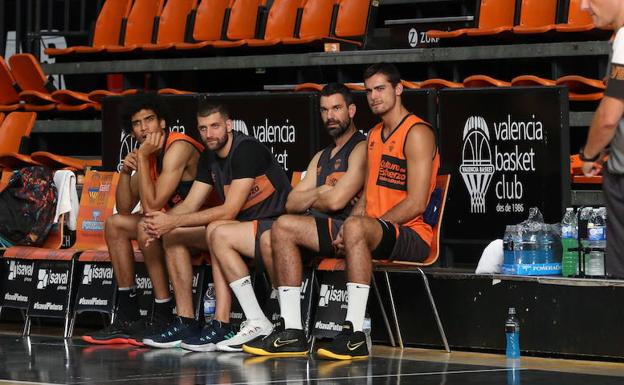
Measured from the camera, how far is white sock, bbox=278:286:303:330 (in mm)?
7891

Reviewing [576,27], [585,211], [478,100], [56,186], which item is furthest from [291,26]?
[585,211]

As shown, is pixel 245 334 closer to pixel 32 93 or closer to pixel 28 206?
pixel 28 206

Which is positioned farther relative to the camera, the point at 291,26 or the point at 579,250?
the point at 291,26

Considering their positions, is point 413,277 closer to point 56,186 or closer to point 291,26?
point 56,186

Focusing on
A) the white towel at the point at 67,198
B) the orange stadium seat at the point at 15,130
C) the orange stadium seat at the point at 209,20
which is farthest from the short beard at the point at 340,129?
the orange stadium seat at the point at 209,20

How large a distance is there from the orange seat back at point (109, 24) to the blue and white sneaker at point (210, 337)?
25.3ft

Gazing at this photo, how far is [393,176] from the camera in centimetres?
801

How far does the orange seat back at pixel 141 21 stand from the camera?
1521 cm

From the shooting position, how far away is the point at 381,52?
12.9 metres

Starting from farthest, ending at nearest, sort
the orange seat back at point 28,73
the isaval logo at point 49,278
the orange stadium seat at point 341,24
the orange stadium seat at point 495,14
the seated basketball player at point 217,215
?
the orange seat back at point 28,73 < the orange stadium seat at point 341,24 < the orange stadium seat at point 495,14 < the isaval logo at point 49,278 < the seated basketball player at point 217,215

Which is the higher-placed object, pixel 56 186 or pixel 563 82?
pixel 563 82

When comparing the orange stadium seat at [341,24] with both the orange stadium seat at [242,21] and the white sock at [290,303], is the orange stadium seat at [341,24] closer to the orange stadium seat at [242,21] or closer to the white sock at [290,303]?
the orange stadium seat at [242,21]

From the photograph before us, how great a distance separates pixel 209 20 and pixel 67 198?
17.4ft

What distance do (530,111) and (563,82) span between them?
2641mm
